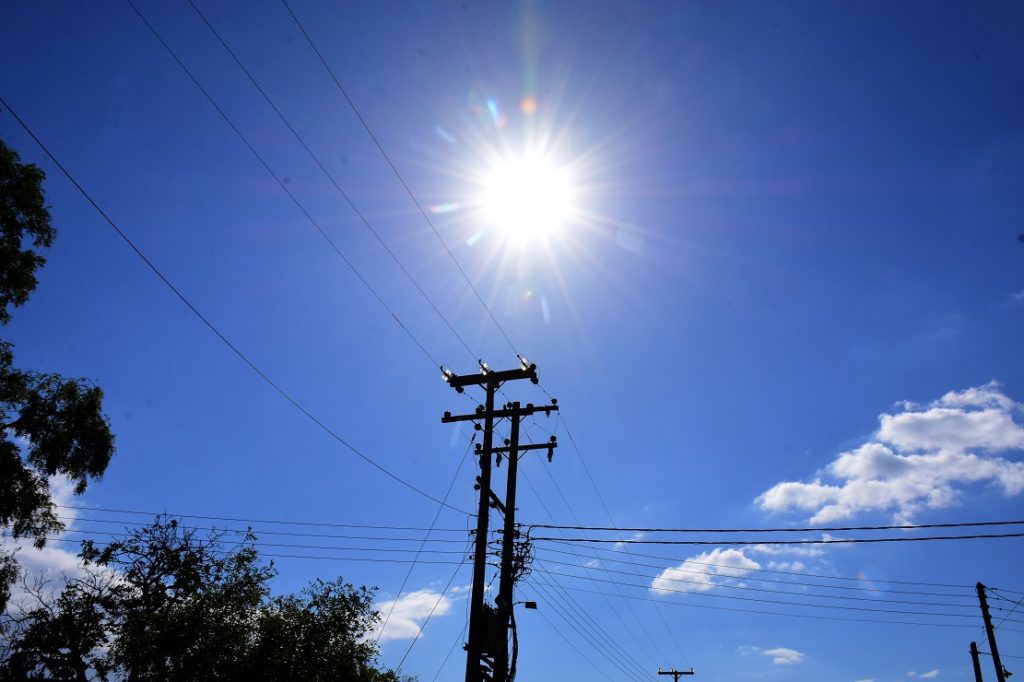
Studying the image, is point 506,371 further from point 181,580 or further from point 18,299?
point 181,580

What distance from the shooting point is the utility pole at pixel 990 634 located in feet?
119

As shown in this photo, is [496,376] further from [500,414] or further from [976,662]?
[976,662]

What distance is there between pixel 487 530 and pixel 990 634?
119ft

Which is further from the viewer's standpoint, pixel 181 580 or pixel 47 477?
pixel 181 580

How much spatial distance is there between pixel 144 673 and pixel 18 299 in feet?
40.1

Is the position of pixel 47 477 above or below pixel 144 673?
above

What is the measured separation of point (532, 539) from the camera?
23531 mm

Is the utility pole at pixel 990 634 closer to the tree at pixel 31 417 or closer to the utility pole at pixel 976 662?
the utility pole at pixel 976 662

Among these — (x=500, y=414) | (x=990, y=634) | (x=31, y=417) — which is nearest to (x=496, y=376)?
(x=500, y=414)

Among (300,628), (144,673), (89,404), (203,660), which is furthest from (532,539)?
(89,404)

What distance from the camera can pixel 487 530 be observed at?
17.1 meters

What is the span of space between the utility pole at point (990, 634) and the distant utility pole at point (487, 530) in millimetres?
31560

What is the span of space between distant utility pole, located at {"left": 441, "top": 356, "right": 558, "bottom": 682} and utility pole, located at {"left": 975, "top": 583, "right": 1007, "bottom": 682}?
31560mm

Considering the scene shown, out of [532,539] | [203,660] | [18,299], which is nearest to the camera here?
[18,299]
